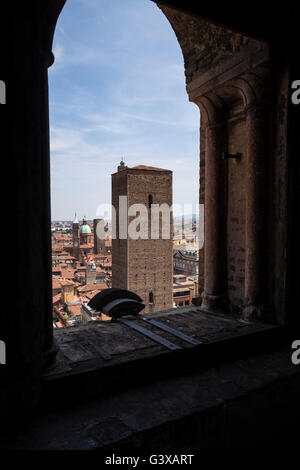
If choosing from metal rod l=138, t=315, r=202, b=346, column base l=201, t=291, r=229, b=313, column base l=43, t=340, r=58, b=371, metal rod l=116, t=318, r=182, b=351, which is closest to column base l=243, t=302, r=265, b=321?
column base l=201, t=291, r=229, b=313

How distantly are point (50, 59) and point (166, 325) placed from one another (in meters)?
2.31

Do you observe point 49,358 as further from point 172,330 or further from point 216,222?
point 216,222

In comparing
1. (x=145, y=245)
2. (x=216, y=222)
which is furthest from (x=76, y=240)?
(x=216, y=222)

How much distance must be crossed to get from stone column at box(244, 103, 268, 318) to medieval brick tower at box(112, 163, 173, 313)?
2756cm

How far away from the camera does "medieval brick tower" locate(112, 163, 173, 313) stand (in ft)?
101

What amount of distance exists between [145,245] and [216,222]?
2810 centimetres

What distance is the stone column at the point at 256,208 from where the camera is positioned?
3.06m

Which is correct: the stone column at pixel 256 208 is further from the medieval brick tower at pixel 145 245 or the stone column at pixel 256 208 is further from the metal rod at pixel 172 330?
the medieval brick tower at pixel 145 245

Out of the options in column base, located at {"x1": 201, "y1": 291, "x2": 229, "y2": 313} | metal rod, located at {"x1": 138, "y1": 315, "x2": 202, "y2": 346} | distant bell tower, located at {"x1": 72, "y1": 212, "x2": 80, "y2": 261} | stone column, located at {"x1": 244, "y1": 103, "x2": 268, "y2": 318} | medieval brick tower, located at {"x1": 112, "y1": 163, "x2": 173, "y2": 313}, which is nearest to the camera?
metal rod, located at {"x1": 138, "y1": 315, "x2": 202, "y2": 346}

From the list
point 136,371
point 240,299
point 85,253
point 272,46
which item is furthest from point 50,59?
point 85,253

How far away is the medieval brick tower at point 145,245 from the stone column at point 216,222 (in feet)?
88.8

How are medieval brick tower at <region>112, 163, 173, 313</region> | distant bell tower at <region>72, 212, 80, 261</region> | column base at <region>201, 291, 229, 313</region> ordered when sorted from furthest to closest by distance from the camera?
distant bell tower at <region>72, 212, 80, 261</region>
medieval brick tower at <region>112, 163, 173, 313</region>
column base at <region>201, 291, 229, 313</region>

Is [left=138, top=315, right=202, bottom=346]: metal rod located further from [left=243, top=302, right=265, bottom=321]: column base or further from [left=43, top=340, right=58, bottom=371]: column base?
[left=43, top=340, right=58, bottom=371]: column base

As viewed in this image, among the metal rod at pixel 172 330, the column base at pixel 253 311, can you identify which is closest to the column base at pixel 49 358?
the metal rod at pixel 172 330
